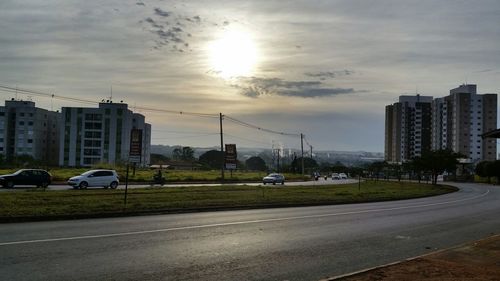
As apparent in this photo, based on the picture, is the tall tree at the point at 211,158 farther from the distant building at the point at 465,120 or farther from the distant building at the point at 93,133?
the distant building at the point at 465,120

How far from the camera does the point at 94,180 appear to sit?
38188 mm

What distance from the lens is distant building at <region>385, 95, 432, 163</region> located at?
155750 mm

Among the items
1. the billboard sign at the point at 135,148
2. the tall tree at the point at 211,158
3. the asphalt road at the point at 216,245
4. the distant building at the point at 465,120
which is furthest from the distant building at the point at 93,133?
the asphalt road at the point at 216,245

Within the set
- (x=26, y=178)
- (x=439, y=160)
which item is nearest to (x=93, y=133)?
(x=439, y=160)

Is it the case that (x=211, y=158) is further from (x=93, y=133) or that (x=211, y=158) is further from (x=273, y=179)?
(x=273, y=179)

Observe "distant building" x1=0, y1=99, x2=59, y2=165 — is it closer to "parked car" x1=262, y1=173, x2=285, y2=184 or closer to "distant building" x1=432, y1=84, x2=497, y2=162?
"parked car" x1=262, y1=173, x2=285, y2=184

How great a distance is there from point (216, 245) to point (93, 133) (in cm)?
13908

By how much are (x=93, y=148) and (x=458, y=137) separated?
10454 cm

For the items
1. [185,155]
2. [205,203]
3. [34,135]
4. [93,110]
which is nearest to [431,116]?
[185,155]

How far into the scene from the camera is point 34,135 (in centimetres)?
14612

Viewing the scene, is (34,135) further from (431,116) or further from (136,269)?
(136,269)

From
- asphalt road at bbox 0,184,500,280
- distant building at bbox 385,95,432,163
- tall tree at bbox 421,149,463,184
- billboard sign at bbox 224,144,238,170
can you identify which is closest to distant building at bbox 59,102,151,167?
distant building at bbox 385,95,432,163

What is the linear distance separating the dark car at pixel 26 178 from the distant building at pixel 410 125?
131 metres

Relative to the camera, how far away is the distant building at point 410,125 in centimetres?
15575
